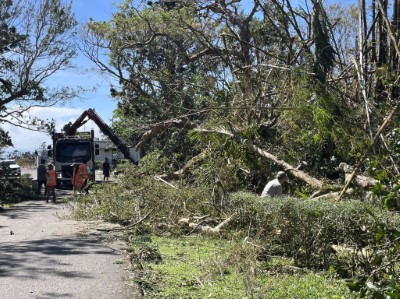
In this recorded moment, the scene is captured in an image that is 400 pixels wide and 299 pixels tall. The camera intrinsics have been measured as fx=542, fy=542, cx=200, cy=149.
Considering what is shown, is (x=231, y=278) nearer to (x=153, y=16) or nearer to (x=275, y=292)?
(x=275, y=292)

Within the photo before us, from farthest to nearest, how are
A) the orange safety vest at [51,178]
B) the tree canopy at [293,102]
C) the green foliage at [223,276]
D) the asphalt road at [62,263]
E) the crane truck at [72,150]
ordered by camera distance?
1. the crane truck at [72,150]
2. the orange safety vest at [51,178]
3. the tree canopy at [293,102]
4. the asphalt road at [62,263]
5. the green foliage at [223,276]

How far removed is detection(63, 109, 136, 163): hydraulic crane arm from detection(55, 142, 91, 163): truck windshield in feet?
4.33

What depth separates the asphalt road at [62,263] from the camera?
23.1 feet

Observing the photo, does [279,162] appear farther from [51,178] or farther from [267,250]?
[51,178]

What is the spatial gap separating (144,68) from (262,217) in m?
19.8

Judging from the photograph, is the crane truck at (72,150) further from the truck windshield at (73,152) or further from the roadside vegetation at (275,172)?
the roadside vegetation at (275,172)

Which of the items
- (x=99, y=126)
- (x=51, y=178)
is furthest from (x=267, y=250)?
(x=99, y=126)

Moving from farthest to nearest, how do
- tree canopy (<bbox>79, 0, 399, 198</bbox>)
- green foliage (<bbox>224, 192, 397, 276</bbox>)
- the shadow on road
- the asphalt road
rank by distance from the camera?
tree canopy (<bbox>79, 0, 399, 198</bbox>), the shadow on road, green foliage (<bbox>224, 192, 397, 276</bbox>), the asphalt road

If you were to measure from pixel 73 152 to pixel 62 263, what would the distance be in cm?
2151

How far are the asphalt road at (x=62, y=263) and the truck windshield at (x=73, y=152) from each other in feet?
51.6

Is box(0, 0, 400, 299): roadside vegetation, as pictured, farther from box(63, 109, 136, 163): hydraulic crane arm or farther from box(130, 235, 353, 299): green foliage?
box(63, 109, 136, 163): hydraulic crane arm

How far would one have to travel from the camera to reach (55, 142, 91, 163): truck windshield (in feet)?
96.6

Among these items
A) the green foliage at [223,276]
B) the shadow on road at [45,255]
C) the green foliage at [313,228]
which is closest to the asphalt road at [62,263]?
the shadow on road at [45,255]

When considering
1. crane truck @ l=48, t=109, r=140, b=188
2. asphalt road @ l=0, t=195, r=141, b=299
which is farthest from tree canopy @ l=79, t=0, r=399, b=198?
crane truck @ l=48, t=109, r=140, b=188
